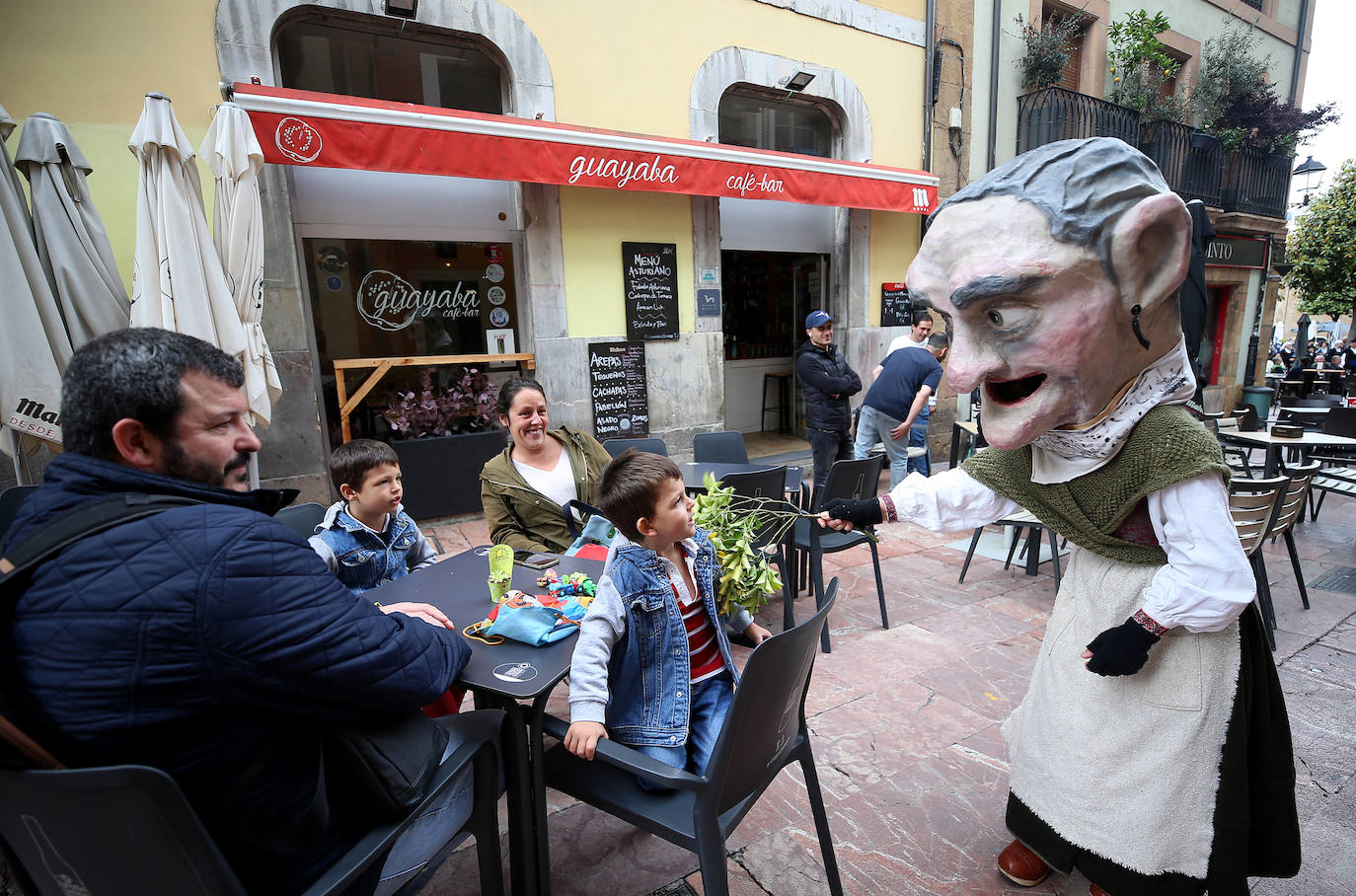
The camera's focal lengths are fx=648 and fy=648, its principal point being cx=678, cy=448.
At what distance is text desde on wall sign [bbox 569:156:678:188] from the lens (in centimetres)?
552

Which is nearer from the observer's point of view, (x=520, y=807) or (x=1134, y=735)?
(x=1134, y=735)

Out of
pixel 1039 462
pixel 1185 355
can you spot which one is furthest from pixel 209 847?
pixel 1185 355

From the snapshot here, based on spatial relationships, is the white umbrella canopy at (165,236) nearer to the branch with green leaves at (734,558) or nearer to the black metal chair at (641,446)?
the black metal chair at (641,446)

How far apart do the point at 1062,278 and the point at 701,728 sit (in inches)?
59.7

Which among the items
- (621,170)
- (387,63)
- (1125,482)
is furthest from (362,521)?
(387,63)

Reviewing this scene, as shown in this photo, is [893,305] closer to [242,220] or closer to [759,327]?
[759,327]

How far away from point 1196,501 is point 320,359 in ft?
21.0

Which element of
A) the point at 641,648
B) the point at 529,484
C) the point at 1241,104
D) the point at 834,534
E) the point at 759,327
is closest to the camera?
the point at 641,648

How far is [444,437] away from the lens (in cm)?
579

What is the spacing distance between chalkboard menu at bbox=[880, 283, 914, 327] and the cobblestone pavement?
15.5 ft

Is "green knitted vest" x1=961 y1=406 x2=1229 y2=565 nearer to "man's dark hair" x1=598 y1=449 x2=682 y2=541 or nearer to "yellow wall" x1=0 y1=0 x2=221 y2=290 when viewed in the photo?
"man's dark hair" x1=598 y1=449 x2=682 y2=541

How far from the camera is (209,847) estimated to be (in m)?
1.13

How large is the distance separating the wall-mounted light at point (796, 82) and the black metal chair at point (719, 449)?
181 inches

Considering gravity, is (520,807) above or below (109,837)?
below
